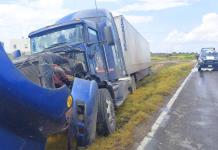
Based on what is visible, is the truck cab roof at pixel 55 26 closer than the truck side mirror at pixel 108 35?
Yes

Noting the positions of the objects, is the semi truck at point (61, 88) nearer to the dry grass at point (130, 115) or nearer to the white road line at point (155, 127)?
the dry grass at point (130, 115)

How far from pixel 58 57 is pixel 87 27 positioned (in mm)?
2016

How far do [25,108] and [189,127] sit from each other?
5385 millimetres

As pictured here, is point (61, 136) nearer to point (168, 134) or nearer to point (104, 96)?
point (104, 96)

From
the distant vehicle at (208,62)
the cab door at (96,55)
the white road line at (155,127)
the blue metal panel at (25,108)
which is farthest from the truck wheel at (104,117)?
the distant vehicle at (208,62)

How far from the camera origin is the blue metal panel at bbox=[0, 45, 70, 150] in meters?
5.33

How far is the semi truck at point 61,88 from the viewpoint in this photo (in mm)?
5586

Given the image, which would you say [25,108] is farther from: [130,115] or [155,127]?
[130,115]

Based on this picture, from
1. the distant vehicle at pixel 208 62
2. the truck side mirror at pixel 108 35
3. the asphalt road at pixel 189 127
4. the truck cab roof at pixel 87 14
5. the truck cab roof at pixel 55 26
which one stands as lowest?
the distant vehicle at pixel 208 62

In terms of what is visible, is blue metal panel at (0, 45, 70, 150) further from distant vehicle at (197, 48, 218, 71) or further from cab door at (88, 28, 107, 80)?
distant vehicle at (197, 48, 218, 71)

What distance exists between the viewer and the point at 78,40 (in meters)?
10.5

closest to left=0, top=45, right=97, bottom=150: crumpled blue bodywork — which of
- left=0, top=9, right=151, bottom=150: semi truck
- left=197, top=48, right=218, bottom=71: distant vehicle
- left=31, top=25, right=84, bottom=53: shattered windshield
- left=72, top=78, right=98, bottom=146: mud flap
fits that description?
left=0, top=9, right=151, bottom=150: semi truck

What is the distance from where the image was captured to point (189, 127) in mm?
10141

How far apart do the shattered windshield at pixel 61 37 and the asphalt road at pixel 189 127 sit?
2876 millimetres
